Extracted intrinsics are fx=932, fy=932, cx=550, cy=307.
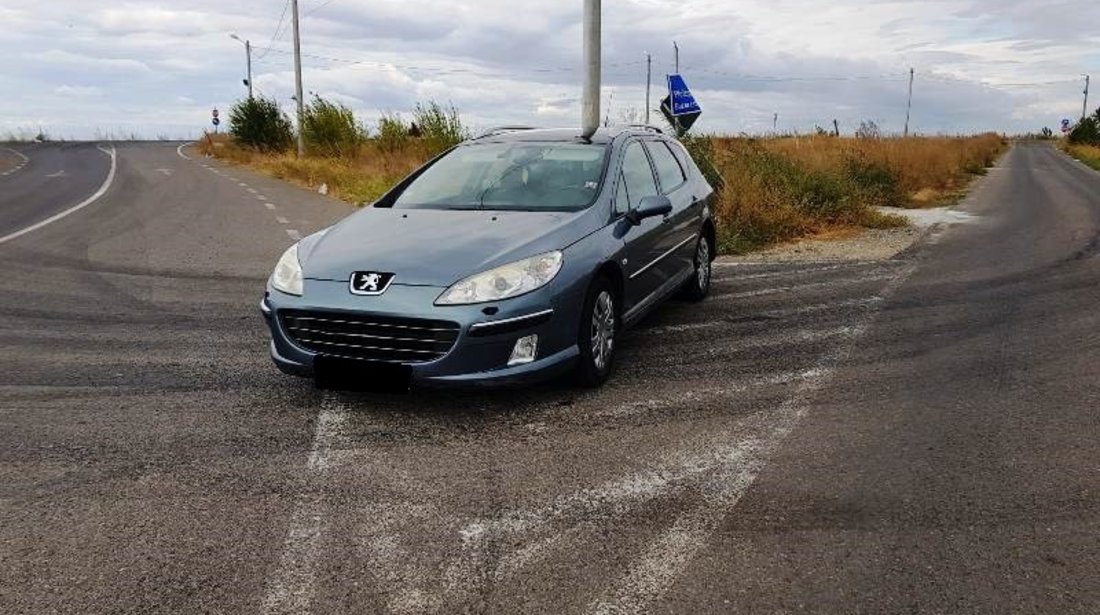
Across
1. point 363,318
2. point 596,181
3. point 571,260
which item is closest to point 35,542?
point 363,318

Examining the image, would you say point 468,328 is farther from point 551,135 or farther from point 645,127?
point 645,127

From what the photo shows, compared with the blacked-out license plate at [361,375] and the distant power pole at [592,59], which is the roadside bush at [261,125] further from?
the blacked-out license plate at [361,375]

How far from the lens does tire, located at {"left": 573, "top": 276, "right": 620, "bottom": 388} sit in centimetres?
515

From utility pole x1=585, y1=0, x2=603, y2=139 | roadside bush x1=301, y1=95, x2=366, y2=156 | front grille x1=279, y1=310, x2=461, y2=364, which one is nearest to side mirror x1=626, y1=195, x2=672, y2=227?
front grille x1=279, y1=310, x2=461, y2=364

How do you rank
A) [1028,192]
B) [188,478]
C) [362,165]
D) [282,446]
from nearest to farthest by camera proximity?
[188,478] < [282,446] < [1028,192] < [362,165]

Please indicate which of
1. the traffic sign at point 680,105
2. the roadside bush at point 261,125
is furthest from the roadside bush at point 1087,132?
the traffic sign at point 680,105

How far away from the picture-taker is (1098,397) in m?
5.22

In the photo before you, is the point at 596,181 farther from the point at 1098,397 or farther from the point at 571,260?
the point at 1098,397

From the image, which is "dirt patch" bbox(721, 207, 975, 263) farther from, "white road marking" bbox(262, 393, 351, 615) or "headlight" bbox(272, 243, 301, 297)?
"white road marking" bbox(262, 393, 351, 615)

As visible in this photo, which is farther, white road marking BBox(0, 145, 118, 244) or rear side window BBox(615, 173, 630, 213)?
white road marking BBox(0, 145, 118, 244)

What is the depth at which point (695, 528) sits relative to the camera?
11.6 feet

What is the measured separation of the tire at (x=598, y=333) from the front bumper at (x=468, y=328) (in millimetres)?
184

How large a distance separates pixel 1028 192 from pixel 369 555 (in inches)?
942

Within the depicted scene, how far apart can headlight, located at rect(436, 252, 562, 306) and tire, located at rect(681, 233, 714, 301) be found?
300 centimetres
